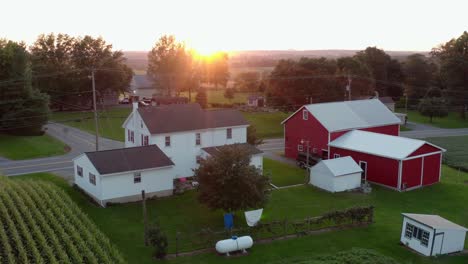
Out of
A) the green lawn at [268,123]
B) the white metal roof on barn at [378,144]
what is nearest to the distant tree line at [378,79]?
the green lawn at [268,123]

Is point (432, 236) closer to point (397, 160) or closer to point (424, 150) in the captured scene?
point (397, 160)

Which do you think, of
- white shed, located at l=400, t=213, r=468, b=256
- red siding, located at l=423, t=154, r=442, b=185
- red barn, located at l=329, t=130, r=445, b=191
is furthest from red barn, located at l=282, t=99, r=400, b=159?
white shed, located at l=400, t=213, r=468, b=256

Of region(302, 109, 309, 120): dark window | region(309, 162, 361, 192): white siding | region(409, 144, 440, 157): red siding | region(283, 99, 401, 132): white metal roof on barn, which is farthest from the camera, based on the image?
region(302, 109, 309, 120): dark window

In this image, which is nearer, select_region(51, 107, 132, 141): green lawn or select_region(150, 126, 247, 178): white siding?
select_region(150, 126, 247, 178): white siding

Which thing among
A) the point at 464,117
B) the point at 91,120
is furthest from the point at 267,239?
the point at 464,117

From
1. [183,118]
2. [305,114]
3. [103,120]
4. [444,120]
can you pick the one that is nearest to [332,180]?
[305,114]

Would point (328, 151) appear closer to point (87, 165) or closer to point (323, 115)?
point (323, 115)

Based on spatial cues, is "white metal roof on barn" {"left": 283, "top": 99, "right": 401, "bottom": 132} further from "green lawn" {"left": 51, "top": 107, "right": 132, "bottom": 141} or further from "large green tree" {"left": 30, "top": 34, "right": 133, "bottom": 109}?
"large green tree" {"left": 30, "top": 34, "right": 133, "bottom": 109}
